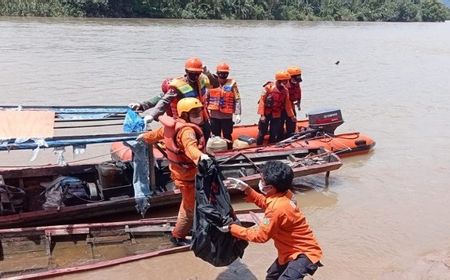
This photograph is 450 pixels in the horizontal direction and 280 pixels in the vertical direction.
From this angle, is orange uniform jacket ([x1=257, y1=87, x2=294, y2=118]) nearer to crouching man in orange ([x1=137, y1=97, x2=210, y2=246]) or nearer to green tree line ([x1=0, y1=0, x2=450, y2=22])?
crouching man in orange ([x1=137, y1=97, x2=210, y2=246])

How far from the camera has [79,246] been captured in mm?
5926

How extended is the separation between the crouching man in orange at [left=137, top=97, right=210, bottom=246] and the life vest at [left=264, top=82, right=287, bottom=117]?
13.1 ft

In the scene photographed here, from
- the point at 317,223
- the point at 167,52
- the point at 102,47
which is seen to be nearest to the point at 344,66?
the point at 167,52

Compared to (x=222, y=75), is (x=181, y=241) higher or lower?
lower

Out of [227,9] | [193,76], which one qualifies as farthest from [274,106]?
[227,9]

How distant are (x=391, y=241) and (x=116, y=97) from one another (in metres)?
10.1

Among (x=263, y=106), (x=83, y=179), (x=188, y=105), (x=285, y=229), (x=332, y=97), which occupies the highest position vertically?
(x=188, y=105)

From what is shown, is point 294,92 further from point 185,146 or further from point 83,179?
point 185,146

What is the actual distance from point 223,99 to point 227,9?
45595mm

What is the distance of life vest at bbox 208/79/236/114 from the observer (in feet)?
29.2

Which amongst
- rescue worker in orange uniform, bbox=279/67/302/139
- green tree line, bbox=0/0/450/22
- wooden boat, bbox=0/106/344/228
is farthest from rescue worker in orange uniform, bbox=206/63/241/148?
green tree line, bbox=0/0/450/22

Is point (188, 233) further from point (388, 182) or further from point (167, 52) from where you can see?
point (167, 52)

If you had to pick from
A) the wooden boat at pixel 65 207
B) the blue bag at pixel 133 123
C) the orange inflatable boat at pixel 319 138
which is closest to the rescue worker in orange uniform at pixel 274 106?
the orange inflatable boat at pixel 319 138

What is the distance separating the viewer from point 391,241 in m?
7.33
